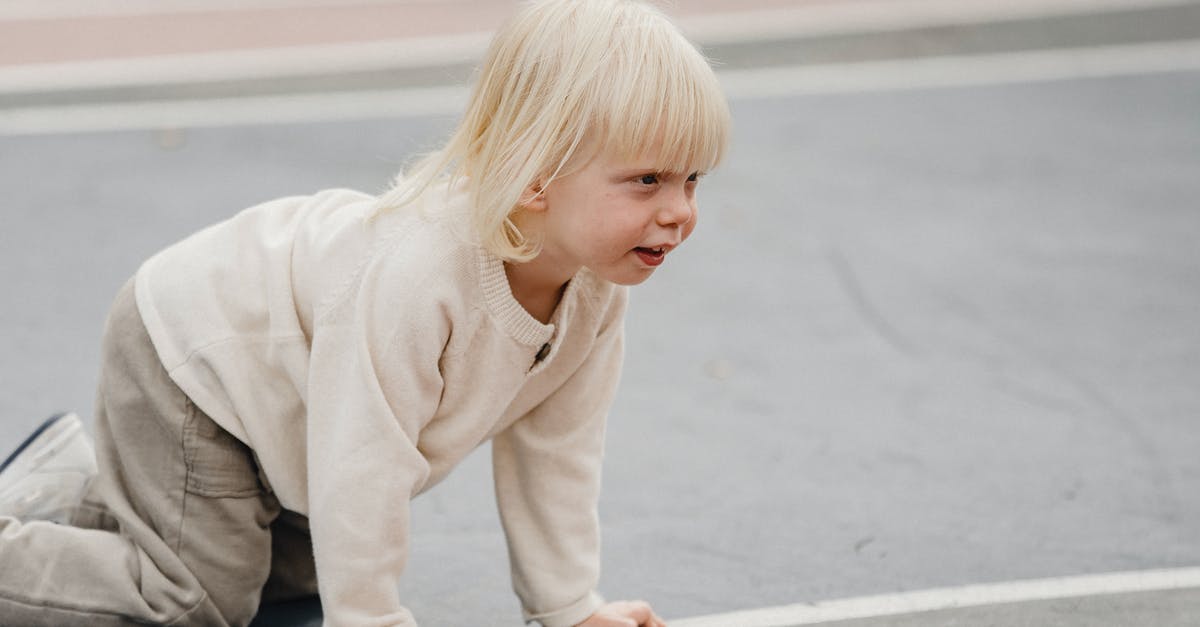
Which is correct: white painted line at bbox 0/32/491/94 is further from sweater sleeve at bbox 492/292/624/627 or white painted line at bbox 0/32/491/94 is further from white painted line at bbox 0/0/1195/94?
sweater sleeve at bbox 492/292/624/627

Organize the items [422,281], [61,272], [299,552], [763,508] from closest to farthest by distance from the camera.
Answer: [422,281] → [299,552] → [763,508] → [61,272]

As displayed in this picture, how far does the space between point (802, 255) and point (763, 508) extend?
120 centimetres

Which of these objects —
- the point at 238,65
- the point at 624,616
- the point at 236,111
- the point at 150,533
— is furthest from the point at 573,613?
the point at 238,65

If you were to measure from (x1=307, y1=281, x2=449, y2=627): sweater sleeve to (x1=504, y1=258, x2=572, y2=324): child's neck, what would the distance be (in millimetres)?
118

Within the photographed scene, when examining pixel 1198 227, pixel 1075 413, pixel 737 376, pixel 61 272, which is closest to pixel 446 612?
pixel 737 376

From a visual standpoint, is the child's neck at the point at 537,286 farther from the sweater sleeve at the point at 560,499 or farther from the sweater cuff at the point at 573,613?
the sweater cuff at the point at 573,613

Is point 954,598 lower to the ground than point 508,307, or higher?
lower

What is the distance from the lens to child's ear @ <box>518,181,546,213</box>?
5.95ft

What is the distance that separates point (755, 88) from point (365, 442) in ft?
10.9

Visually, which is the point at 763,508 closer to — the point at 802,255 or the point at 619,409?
the point at 619,409

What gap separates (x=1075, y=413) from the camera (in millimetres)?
3006

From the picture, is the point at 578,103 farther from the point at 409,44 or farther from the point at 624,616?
the point at 409,44

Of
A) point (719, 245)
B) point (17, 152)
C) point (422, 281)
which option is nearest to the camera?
point (422, 281)

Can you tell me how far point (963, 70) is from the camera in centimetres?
516
